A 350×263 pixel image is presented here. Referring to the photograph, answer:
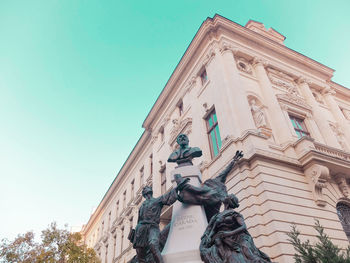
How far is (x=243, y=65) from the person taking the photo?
58.6 feet

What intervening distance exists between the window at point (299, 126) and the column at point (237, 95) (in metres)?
3.81

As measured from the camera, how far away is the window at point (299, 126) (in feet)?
52.6

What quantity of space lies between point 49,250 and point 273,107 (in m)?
19.9

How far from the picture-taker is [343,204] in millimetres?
13000

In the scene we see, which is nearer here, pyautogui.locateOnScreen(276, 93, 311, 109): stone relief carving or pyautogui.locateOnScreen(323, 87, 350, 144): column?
pyautogui.locateOnScreen(276, 93, 311, 109): stone relief carving

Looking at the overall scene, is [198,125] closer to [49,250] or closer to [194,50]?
[194,50]

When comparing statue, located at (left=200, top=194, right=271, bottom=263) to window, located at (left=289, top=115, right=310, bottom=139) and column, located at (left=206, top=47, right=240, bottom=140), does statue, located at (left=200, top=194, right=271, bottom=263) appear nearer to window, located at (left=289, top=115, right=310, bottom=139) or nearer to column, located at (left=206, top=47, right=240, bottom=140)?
column, located at (left=206, top=47, right=240, bottom=140)

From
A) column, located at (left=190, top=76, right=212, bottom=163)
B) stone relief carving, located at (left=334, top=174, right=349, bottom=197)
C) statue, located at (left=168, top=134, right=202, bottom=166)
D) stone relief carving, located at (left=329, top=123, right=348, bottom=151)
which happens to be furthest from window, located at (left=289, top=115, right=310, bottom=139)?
statue, located at (left=168, top=134, right=202, bottom=166)

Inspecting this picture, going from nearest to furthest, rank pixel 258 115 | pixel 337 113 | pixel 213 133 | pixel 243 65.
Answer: pixel 258 115, pixel 213 133, pixel 243 65, pixel 337 113

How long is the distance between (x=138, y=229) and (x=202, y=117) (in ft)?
39.7

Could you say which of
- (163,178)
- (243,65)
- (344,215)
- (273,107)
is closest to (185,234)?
(344,215)

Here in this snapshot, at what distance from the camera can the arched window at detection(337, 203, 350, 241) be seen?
39.7 feet

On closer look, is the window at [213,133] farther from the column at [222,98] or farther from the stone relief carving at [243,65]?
the stone relief carving at [243,65]

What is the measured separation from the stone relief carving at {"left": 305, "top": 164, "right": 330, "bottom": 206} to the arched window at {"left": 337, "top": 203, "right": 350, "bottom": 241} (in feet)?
4.93
